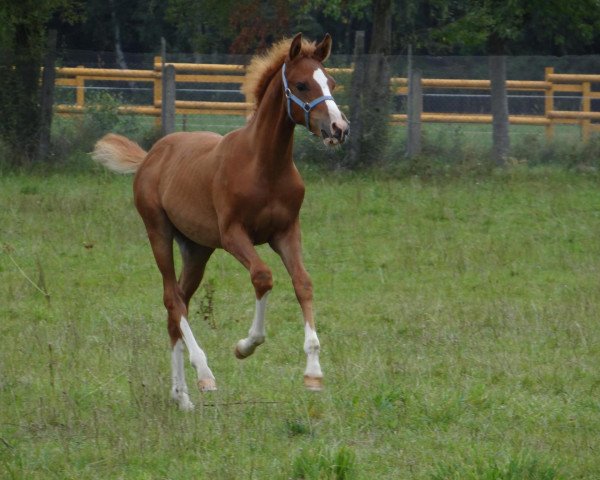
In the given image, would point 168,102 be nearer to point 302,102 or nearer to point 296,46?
point 296,46

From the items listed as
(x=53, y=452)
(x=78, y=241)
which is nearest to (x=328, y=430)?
(x=53, y=452)

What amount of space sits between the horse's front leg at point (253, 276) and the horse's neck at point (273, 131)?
46 cm

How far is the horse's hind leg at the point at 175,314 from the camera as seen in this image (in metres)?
7.11

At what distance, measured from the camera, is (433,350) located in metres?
8.52

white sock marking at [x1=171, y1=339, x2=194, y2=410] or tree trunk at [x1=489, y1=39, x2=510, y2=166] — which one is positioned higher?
tree trunk at [x1=489, y1=39, x2=510, y2=166]

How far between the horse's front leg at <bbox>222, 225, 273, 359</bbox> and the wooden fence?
13477 mm

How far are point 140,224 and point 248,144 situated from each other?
7576mm

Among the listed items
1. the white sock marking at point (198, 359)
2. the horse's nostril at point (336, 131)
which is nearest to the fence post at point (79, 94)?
the white sock marking at point (198, 359)

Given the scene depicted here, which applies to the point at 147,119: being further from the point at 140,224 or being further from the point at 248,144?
the point at 248,144

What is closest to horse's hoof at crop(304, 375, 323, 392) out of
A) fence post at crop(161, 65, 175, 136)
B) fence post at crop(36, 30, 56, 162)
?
fence post at crop(36, 30, 56, 162)

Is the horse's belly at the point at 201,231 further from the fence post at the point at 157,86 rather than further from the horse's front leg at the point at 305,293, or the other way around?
the fence post at the point at 157,86

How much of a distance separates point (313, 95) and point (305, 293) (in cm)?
118

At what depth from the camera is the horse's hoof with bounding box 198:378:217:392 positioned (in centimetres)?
706

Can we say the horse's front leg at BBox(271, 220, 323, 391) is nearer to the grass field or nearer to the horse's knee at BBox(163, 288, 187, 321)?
the grass field
